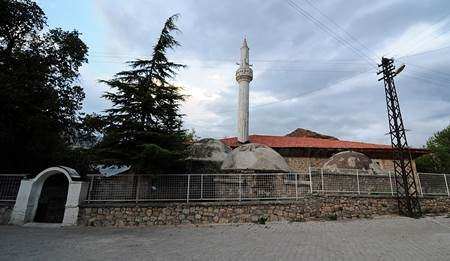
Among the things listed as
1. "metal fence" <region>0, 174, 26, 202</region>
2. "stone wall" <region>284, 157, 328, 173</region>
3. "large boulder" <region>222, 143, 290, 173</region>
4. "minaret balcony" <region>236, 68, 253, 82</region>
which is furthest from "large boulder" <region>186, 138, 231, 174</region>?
"minaret balcony" <region>236, 68, 253, 82</region>

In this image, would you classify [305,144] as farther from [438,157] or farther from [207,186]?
[438,157]

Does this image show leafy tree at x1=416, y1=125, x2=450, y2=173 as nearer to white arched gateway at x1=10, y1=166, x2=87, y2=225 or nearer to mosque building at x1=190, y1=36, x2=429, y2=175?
mosque building at x1=190, y1=36, x2=429, y2=175

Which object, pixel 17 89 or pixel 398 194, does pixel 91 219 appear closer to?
pixel 17 89

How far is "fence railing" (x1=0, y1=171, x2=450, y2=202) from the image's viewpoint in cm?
1204

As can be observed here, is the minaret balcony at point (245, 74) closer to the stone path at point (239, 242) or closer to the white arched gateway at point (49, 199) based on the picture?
the stone path at point (239, 242)

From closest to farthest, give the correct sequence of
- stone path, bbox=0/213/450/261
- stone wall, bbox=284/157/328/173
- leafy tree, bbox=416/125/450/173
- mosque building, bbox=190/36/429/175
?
stone path, bbox=0/213/450/261 → mosque building, bbox=190/36/429/175 → stone wall, bbox=284/157/328/173 → leafy tree, bbox=416/125/450/173

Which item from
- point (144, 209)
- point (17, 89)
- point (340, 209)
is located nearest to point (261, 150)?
Result: point (340, 209)

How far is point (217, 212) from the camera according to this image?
1195cm

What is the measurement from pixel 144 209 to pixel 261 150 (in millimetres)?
7325

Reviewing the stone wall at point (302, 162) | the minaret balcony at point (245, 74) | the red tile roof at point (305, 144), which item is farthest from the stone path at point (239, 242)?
the minaret balcony at point (245, 74)

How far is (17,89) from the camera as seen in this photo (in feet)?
43.4

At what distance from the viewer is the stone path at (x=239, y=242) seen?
22.8 feet

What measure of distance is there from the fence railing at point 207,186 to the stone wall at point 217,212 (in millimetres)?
357

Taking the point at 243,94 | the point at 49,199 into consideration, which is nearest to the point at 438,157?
the point at 243,94
